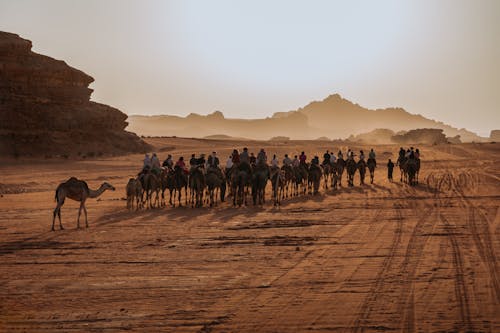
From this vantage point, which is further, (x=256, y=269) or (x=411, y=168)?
(x=411, y=168)

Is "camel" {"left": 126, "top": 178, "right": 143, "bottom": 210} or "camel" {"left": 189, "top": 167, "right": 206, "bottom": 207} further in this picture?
"camel" {"left": 189, "top": 167, "right": 206, "bottom": 207}

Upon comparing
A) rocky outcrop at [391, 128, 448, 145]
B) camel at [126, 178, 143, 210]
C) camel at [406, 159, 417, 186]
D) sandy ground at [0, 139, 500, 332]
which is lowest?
sandy ground at [0, 139, 500, 332]

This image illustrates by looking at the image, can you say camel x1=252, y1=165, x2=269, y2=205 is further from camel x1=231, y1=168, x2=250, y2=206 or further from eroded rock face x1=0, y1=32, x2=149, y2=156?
eroded rock face x1=0, y1=32, x2=149, y2=156

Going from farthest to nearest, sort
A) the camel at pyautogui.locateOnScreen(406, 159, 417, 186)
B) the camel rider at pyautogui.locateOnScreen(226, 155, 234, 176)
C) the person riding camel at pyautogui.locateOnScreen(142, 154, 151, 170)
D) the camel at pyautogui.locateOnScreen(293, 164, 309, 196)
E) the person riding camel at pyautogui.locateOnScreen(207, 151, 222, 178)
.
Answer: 1. the camel at pyautogui.locateOnScreen(406, 159, 417, 186)
2. the camel at pyautogui.locateOnScreen(293, 164, 309, 196)
3. the camel rider at pyautogui.locateOnScreen(226, 155, 234, 176)
4. the person riding camel at pyautogui.locateOnScreen(207, 151, 222, 178)
5. the person riding camel at pyautogui.locateOnScreen(142, 154, 151, 170)

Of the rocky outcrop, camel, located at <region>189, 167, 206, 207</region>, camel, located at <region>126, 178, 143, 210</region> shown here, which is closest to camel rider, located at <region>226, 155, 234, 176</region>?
camel, located at <region>189, 167, 206, 207</region>

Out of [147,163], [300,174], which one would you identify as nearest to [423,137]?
[300,174]

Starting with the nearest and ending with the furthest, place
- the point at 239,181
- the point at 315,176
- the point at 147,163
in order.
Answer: the point at 239,181 → the point at 147,163 → the point at 315,176

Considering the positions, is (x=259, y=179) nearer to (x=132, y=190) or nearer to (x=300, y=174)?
(x=300, y=174)

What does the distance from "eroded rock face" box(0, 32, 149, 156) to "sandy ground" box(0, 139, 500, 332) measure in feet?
121

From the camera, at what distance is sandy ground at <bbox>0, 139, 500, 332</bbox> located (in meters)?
8.76

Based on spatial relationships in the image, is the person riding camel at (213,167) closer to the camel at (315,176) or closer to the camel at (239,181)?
the camel at (239,181)

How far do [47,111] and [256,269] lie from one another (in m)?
54.0

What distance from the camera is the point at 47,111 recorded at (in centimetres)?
6034

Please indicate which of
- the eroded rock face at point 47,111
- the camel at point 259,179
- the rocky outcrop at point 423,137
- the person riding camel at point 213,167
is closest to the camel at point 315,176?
the camel at point 259,179
